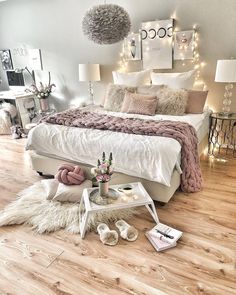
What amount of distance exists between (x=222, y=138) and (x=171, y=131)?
1638mm

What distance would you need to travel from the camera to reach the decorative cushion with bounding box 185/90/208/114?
3256 millimetres

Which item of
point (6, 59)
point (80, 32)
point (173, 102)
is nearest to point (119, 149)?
point (173, 102)

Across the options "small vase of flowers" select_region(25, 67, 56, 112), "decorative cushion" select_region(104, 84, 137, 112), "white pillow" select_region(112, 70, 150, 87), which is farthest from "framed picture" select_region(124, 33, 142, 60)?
"small vase of flowers" select_region(25, 67, 56, 112)

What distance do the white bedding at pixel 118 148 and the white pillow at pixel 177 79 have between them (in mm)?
639

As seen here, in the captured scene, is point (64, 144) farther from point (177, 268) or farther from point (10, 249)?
point (177, 268)

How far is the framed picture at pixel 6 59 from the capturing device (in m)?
5.32

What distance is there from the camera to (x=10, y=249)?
1883 millimetres

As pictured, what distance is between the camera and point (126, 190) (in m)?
2.05

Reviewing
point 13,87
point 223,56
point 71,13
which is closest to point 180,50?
point 223,56

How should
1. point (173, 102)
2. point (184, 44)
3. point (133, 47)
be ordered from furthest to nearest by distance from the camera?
point (133, 47) < point (184, 44) < point (173, 102)

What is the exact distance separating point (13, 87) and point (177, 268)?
5.21m

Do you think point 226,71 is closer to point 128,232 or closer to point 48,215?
point 128,232

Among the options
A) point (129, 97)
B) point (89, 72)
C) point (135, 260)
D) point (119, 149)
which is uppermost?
point (89, 72)

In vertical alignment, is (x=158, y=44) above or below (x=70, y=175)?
above
